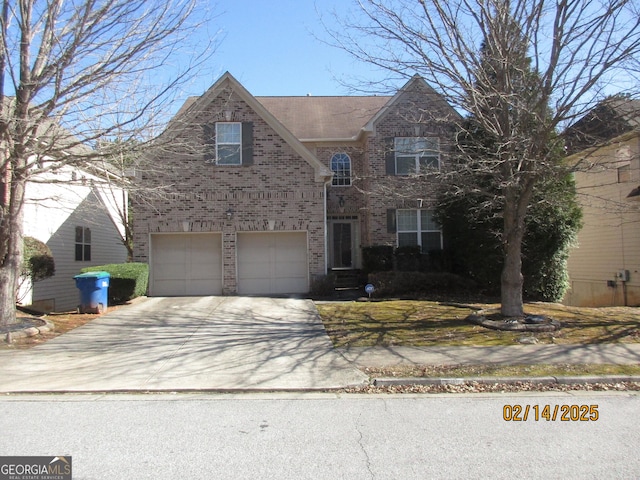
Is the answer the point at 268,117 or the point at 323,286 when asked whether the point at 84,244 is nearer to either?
the point at 268,117

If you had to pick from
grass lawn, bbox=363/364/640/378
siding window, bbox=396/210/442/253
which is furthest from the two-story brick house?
grass lawn, bbox=363/364/640/378

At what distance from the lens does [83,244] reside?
740 inches

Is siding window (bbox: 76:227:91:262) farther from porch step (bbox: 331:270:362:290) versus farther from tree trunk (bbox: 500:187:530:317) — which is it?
tree trunk (bbox: 500:187:530:317)

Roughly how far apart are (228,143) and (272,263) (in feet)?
13.7

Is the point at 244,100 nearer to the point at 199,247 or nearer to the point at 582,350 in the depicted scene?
the point at 199,247

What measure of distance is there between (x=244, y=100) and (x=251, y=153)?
179 cm

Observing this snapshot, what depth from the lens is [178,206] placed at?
53.2 ft

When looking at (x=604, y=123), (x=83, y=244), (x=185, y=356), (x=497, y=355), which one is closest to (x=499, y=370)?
(x=497, y=355)

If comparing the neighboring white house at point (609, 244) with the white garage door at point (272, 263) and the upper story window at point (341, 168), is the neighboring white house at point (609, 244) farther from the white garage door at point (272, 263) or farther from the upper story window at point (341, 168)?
the white garage door at point (272, 263)

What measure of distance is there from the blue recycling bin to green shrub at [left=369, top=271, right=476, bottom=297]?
773 centimetres

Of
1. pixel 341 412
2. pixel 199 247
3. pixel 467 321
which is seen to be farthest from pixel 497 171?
pixel 199 247

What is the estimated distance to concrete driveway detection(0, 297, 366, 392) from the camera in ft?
23.9
